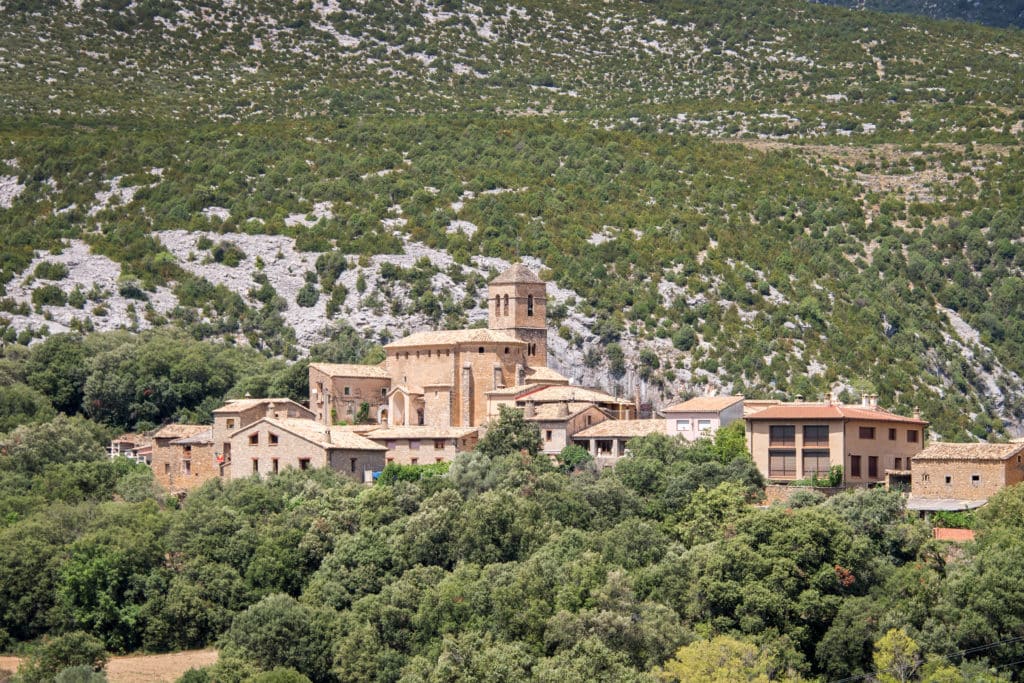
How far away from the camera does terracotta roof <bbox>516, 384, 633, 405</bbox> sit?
86.6 metres

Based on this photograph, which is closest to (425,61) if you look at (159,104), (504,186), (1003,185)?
(159,104)

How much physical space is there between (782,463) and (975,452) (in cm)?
738

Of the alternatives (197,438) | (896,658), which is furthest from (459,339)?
(896,658)

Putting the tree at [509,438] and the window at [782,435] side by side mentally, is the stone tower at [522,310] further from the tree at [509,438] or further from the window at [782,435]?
the window at [782,435]

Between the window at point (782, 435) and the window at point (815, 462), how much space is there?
76 centimetres

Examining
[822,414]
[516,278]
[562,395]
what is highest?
[516,278]

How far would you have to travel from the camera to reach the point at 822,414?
78.7 meters

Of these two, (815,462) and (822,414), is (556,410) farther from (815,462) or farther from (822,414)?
(822,414)

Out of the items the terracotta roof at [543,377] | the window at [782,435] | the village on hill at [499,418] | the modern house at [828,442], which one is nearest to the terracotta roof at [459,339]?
the village on hill at [499,418]

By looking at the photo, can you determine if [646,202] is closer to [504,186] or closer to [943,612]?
[504,186]

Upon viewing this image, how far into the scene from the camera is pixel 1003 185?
14900 centimetres

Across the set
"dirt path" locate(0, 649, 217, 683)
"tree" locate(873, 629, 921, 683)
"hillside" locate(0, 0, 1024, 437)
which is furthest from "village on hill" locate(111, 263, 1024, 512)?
Result: "hillside" locate(0, 0, 1024, 437)

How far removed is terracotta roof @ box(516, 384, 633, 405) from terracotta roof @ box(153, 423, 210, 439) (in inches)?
583

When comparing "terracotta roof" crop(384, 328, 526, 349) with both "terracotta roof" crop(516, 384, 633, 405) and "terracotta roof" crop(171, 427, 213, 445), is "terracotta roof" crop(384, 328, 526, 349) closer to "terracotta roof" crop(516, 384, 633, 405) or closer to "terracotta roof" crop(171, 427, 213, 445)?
"terracotta roof" crop(516, 384, 633, 405)
